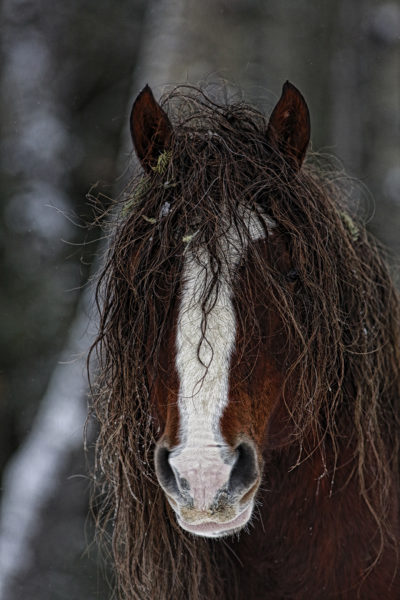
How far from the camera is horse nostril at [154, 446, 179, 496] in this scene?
4.99 feet

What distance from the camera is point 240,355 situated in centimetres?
156

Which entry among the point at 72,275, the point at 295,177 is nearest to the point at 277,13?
the point at 72,275

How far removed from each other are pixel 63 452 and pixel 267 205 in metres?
3.50

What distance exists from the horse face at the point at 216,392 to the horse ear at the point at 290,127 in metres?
0.05

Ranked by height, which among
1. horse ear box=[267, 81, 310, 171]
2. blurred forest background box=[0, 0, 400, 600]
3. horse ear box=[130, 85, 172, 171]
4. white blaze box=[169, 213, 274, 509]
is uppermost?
blurred forest background box=[0, 0, 400, 600]

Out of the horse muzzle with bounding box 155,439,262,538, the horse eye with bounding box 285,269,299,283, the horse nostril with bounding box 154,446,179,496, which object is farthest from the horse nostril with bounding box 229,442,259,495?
the horse eye with bounding box 285,269,299,283

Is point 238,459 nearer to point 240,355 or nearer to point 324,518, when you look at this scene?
point 240,355

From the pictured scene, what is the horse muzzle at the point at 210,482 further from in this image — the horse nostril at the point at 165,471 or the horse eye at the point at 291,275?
the horse eye at the point at 291,275

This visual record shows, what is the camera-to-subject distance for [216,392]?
150 cm

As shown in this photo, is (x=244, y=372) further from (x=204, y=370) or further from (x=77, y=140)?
(x=77, y=140)

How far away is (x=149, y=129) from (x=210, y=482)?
97 cm

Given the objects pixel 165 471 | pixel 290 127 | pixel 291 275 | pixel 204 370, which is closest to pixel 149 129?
pixel 290 127

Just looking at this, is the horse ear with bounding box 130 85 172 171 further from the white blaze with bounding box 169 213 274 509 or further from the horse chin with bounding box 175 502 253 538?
the horse chin with bounding box 175 502 253 538

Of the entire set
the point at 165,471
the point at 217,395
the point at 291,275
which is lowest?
the point at 165,471
